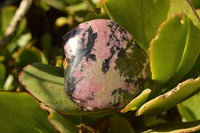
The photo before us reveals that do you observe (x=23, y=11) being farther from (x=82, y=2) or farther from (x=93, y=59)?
(x=93, y=59)

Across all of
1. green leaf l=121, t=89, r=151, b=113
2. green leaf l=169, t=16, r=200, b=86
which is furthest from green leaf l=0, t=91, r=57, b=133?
green leaf l=169, t=16, r=200, b=86

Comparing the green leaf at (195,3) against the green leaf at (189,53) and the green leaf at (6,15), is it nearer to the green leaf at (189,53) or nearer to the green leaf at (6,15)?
the green leaf at (189,53)

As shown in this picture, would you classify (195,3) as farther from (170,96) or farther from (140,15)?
(170,96)

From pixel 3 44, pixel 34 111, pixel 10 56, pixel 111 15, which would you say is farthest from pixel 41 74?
pixel 10 56

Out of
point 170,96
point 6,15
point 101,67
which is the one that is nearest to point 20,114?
point 101,67

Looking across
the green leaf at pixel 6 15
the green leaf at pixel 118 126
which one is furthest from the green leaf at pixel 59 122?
the green leaf at pixel 6 15

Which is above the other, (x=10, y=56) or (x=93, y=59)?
(x=93, y=59)

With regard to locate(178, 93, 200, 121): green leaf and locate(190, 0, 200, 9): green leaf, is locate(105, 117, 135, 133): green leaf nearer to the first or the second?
locate(178, 93, 200, 121): green leaf
